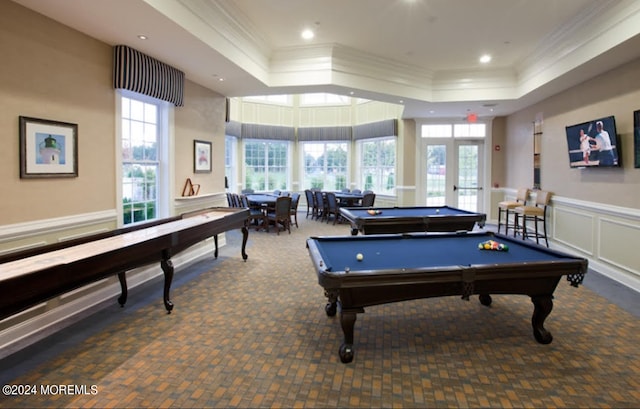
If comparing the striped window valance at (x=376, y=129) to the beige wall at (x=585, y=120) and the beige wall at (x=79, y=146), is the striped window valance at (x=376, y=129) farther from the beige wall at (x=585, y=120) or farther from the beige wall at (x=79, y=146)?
the beige wall at (x=79, y=146)

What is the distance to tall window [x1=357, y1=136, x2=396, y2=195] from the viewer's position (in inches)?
423

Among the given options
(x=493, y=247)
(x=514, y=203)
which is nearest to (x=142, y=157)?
(x=493, y=247)

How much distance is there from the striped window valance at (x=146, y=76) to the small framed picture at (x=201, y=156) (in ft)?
3.01

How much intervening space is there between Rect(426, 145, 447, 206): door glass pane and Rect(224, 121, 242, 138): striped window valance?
19.0 feet

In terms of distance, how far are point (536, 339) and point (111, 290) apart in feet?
14.8

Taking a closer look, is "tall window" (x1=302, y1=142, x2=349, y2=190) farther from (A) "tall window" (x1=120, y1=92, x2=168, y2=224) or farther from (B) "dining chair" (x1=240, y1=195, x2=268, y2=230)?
(A) "tall window" (x1=120, y1=92, x2=168, y2=224)

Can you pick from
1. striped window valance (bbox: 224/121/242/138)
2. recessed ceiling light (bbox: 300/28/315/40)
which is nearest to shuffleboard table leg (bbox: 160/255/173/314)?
recessed ceiling light (bbox: 300/28/315/40)

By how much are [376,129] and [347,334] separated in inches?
342

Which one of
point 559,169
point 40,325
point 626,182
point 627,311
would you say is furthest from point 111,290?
point 559,169

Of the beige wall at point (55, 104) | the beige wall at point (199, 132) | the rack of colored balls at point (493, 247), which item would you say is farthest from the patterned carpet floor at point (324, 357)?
the beige wall at point (199, 132)

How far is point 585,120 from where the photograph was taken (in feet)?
18.5

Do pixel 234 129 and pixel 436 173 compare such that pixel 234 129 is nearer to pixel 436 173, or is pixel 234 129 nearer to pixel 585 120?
pixel 436 173

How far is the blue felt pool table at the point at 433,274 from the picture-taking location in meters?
2.57

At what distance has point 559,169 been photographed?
646 cm
